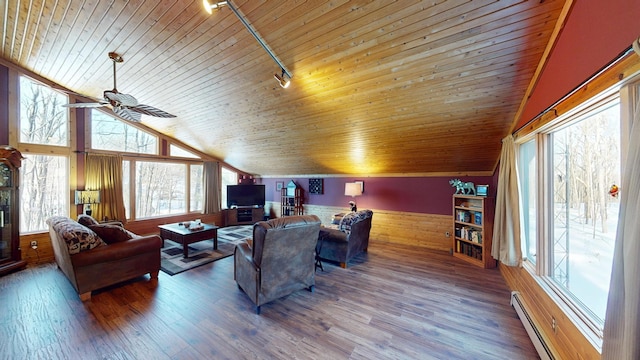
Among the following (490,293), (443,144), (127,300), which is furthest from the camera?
(443,144)

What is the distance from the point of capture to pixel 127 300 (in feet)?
9.41

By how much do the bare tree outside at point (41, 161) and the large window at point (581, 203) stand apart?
26.0ft

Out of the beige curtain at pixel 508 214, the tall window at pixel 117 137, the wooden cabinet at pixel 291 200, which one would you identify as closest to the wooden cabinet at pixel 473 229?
the beige curtain at pixel 508 214

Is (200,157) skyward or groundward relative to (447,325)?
skyward

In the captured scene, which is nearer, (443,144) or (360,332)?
(360,332)

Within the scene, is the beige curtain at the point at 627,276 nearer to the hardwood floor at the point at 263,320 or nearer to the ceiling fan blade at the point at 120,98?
the hardwood floor at the point at 263,320

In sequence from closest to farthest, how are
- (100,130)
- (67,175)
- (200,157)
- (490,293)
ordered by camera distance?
(490,293), (67,175), (100,130), (200,157)

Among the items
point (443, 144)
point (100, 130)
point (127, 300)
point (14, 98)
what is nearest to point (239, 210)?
point (100, 130)

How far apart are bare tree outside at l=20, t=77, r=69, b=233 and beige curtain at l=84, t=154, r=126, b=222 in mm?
363

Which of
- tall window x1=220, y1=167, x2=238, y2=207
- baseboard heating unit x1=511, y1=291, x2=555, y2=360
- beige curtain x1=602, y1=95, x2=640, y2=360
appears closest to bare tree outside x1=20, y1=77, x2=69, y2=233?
tall window x1=220, y1=167, x2=238, y2=207

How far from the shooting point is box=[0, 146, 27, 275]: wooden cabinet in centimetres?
367

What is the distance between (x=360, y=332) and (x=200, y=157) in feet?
22.1

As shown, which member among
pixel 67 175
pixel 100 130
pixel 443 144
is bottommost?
pixel 67 175

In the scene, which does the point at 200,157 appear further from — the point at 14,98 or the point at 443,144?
the point at 443,144
